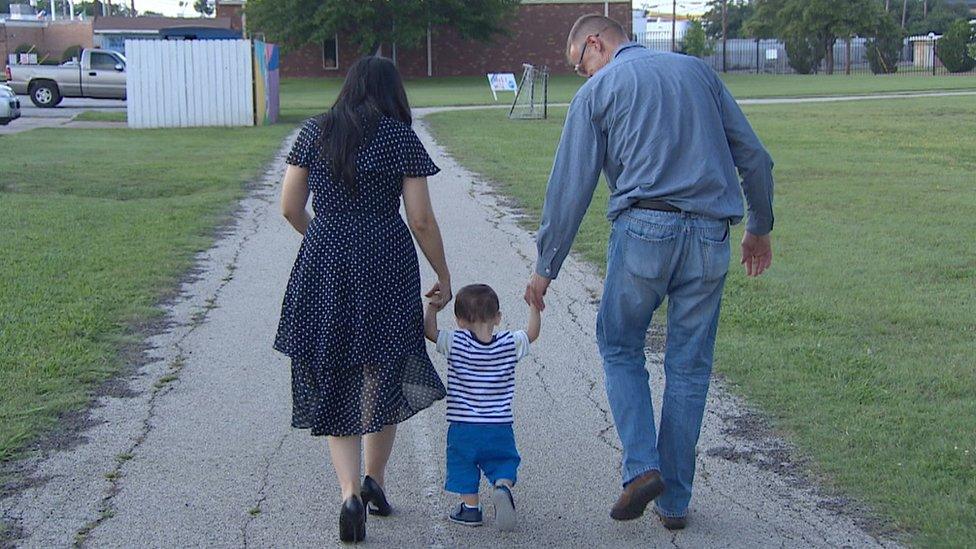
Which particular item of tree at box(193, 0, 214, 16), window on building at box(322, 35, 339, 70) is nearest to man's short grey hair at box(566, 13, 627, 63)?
window on building at box(322, 35, 339, 70)

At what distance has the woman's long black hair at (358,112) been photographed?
4254 millimetres

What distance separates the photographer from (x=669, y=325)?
4.52m

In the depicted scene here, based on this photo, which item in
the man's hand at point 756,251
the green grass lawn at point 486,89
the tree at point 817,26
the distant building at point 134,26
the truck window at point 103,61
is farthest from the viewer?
the tree at point 817,26

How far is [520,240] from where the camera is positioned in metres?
11.2

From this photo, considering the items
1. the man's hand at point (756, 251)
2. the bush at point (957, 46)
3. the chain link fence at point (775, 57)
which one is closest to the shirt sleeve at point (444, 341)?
the man's hand at point (756, 251)

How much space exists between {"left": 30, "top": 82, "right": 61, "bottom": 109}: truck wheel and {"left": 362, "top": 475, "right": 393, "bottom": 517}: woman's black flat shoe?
33695 millimetres

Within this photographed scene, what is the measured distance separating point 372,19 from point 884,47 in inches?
1244

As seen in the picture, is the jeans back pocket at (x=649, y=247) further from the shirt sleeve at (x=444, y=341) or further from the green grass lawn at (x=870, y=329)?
the green grass lawn at (x=870, y=329)

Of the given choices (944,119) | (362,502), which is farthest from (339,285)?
(944,119)

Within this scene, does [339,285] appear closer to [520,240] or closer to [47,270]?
[47,270]

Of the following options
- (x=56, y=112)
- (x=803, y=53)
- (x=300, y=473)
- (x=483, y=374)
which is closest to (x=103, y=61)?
(x=56, y=112)

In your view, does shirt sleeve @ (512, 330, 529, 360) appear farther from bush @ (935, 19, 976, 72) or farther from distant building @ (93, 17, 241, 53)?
bush @ (935, 19, 976, 72)

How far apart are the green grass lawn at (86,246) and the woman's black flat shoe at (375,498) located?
179 cm

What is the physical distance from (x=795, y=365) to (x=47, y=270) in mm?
5859
